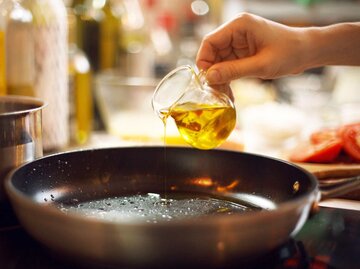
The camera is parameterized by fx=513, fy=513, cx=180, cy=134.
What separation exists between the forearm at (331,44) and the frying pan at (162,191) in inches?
11.0

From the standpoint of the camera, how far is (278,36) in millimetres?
916

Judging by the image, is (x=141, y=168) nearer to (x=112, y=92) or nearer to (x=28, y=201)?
(x=28, y=201)

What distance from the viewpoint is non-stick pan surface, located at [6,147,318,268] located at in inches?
18.5

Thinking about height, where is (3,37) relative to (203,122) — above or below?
above

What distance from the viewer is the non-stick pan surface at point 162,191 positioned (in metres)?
0.47

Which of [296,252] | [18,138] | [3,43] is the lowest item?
[296,252]

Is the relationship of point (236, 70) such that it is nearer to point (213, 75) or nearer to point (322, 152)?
point (213, 75)

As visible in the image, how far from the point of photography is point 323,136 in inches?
44.2

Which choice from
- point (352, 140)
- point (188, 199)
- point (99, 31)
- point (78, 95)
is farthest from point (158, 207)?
point (99, 31)

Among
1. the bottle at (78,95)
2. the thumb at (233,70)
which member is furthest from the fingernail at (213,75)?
the bottle at (78,95)

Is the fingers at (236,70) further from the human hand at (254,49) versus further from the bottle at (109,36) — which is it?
the bottle at (109,36)

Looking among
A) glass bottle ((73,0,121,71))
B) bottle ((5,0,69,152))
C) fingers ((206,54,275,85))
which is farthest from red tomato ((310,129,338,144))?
glass bottle ((73,0,121,71))

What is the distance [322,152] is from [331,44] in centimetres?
21

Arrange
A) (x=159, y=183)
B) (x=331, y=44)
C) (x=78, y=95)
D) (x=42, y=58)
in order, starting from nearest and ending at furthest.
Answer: (x=159, y=183), (x=331, y=44), (x=42, y=58), (x=78, y=95)
